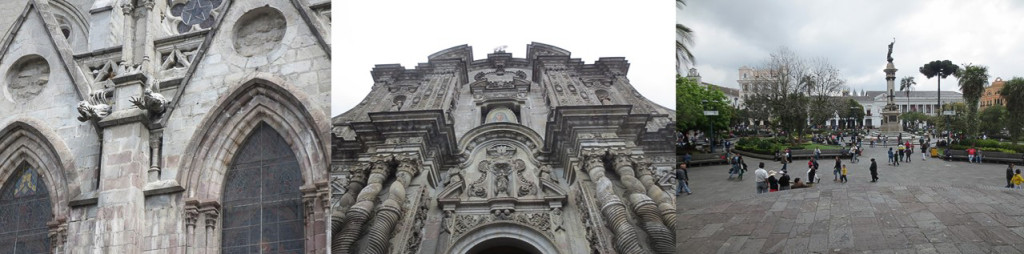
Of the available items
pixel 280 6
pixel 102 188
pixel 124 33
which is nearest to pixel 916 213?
pixel 280 6

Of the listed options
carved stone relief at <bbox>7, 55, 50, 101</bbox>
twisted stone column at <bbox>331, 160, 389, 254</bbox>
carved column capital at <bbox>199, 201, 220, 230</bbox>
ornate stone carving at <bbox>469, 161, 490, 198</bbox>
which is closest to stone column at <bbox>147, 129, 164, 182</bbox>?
carved column capital at <bbox>199, 201, 220, 230</bbox>

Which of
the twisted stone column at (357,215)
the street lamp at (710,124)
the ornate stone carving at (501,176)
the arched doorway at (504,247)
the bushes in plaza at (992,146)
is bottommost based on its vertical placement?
the arched doorway at (504,247)

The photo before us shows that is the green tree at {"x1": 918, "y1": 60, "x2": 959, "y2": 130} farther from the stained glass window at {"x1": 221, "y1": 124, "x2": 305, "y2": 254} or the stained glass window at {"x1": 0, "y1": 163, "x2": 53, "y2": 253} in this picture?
the stained glass window at {"x1": 0, "y1": 163, "x2": 53, "y2": 253}

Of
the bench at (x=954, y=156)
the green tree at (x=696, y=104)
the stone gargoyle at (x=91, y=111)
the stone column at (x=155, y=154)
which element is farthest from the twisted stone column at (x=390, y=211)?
the stone gargoyle at (x=91, y=111)

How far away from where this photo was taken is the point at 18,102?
10.5 metres

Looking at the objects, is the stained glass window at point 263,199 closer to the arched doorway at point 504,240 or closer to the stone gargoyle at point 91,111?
the stone gargoyle at point 91,111

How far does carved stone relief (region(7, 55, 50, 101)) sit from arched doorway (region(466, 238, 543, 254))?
30.9ft

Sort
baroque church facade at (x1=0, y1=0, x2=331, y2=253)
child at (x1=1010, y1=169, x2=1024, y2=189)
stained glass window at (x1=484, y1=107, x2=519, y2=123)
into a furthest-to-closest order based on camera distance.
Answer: baroque church facade at (x1=0, y1=0, x2=331, y2=253), child at (x1=1010, y1=169, x2=1024, y2=189), stained glass window at (x1=484, y1=107, x2=519, y2=123)

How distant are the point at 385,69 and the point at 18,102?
8787 millimetres

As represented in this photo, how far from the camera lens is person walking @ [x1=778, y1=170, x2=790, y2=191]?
22.0ft

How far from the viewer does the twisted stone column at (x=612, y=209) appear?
3994 millimetres

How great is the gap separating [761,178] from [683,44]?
1671mm

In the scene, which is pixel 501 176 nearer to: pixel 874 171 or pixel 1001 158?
pixel 874 171

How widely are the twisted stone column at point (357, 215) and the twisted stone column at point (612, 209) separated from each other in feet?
4.42
